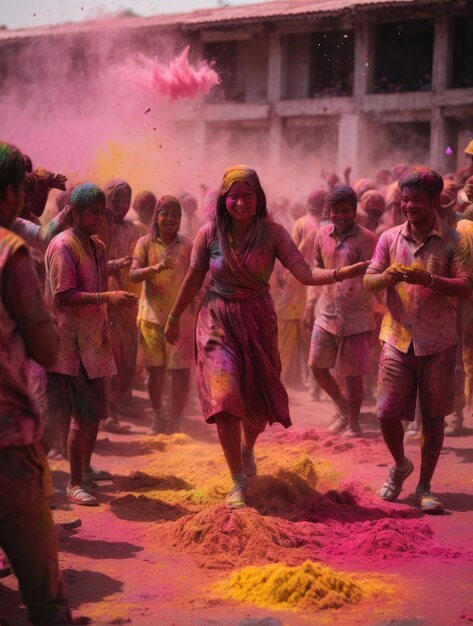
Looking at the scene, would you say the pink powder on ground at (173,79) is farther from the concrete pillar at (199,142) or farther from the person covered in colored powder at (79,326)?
the person covered in colored powder at (79,326)

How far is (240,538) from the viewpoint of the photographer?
6.63 meters

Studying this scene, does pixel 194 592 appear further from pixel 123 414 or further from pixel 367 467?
pixel 123 414

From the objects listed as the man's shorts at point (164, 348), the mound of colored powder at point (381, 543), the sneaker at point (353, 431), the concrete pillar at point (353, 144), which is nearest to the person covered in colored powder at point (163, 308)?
the man's shorts at point (164, 348)

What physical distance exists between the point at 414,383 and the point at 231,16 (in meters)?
23.5

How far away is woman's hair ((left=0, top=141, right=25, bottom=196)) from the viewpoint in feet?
14.6

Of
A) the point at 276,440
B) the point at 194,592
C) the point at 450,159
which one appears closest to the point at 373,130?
the point at 450,159

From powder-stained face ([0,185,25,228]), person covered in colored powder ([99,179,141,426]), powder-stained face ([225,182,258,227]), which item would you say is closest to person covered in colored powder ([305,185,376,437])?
person covered in colored powder ([99,179,141,426])

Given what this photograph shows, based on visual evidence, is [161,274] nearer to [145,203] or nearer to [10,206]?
[145,203]

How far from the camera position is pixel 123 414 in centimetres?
1212

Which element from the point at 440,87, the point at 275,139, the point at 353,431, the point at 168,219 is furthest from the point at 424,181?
the point at 275,139

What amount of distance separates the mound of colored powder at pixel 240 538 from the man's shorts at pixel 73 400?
1208 millimetres

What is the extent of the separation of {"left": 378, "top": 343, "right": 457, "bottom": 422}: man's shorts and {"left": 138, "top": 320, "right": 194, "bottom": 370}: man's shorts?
3.33 m

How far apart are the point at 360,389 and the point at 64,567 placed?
197 inches

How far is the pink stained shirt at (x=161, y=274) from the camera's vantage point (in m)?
10.7
